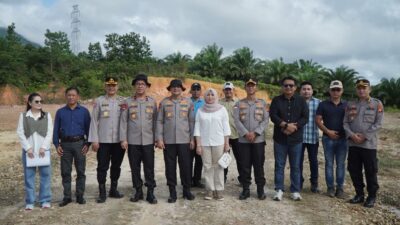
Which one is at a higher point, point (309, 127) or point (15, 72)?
point (15, 72)

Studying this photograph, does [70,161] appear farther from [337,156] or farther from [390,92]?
[390,92]

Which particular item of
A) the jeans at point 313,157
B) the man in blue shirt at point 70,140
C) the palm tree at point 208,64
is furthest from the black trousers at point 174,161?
the palm tree at point 208,64

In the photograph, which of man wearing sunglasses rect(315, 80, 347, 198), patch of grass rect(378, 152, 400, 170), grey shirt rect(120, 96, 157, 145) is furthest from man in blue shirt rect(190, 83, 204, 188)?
patch of grass rect(378, 152, 400, 170)

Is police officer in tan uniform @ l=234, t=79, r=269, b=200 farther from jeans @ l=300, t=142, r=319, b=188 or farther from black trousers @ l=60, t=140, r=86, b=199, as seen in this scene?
black trousers @ l=60, t=140, r=86, b=199

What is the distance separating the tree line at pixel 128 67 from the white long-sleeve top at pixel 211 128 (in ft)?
84.1

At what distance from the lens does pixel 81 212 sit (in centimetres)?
534

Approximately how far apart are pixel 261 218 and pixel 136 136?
6.93 feet

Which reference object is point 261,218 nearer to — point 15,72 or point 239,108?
point 239,108

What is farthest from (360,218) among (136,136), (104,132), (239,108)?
(104,132)

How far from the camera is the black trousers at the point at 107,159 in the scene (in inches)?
229

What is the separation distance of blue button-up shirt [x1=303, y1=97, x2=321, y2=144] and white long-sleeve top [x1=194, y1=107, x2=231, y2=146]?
1.38 meters

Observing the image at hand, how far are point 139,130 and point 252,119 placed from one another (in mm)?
1690

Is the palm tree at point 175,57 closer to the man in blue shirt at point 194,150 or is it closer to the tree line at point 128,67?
the tree line at point 128,67

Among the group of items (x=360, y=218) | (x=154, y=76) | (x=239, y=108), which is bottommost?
(x=360, y=218)
